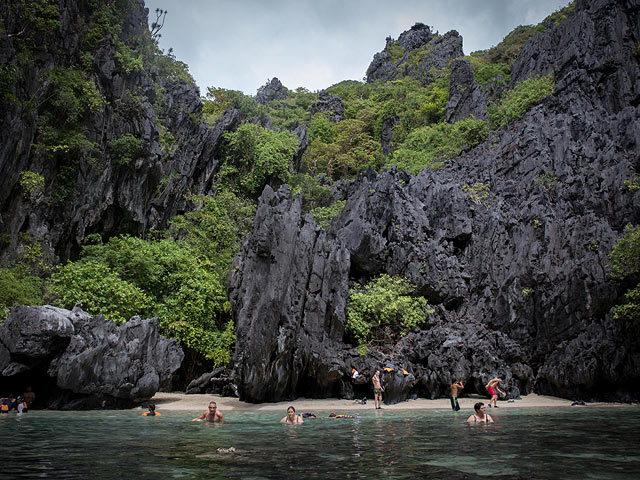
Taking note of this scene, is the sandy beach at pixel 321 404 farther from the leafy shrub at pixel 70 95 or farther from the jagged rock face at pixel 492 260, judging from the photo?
the leafy shrub at pixel 70 95

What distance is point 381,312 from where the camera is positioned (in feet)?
73.0

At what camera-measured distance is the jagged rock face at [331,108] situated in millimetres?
54312

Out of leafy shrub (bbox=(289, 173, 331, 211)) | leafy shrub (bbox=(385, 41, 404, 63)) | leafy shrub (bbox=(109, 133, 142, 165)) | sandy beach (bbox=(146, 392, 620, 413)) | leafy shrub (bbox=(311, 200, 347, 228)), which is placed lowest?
sandy beach (bbox=(146, 392, 620, 413))

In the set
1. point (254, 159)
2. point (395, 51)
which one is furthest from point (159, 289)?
point (395, 51)

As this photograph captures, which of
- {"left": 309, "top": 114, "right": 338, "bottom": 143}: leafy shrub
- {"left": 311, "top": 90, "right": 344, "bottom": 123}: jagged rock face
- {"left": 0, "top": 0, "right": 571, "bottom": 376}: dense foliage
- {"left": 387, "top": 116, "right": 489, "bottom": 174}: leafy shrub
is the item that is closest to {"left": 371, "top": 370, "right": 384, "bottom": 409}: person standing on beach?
{"left": 0, "top": 0, "right": 571, "bottom": 376}: dense foliage

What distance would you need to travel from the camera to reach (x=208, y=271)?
25.5m

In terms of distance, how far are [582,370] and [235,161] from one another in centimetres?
2828

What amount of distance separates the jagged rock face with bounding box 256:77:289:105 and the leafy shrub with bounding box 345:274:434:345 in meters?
49.8

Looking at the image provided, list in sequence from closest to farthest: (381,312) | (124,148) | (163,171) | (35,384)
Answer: (35,384)
(381,312)
(124,148)
(163,171)

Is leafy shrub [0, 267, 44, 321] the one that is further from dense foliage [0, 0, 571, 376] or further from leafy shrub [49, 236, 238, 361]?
leafy shrub [49, 236, 238, 361]

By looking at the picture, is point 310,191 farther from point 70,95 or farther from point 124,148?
point 70,95

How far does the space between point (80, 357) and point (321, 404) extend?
32.7 ft

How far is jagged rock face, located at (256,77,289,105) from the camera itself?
2601 inches

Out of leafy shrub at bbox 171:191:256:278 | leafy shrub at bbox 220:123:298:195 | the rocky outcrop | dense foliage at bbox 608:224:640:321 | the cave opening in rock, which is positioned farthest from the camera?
the rocky outcrop
